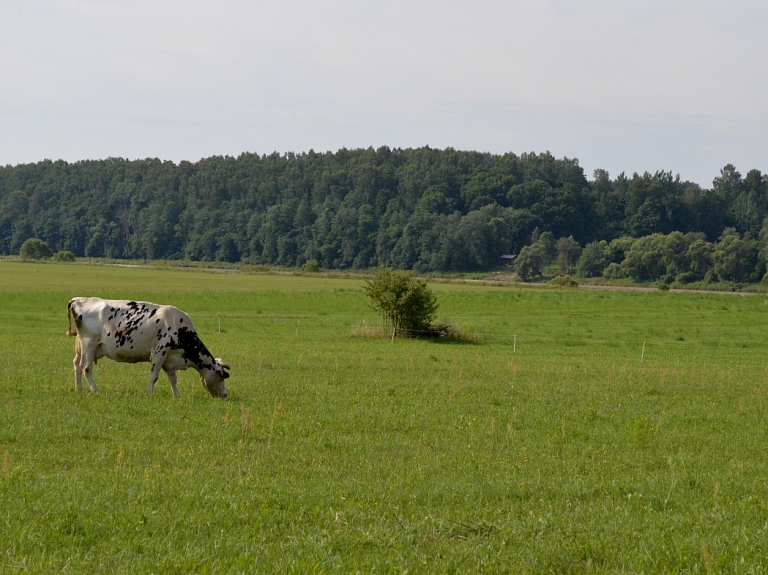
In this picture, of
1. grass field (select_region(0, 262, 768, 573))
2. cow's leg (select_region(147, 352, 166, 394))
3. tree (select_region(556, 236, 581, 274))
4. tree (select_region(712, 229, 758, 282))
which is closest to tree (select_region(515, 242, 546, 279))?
tree (select_region(556, 236, 581, 274))

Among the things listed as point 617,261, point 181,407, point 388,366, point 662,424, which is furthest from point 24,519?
A: point 617,261

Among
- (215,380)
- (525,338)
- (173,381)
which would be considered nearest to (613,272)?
(525,338)

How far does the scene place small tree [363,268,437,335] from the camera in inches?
1839

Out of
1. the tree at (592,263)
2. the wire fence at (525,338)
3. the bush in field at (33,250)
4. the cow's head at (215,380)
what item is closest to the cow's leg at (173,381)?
the cow's head at (215,380)

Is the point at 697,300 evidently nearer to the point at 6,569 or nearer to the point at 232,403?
the point at 232,403

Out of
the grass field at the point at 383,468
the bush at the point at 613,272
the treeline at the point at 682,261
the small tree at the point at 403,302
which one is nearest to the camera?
the grass field at the point at 383,468

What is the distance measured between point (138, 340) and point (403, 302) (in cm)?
2653

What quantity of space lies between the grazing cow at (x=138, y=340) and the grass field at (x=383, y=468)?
2.90 ft

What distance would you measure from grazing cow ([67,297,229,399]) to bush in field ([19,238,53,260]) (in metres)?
169

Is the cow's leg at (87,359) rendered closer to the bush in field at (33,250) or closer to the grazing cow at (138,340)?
the grazing cow at (138,340)

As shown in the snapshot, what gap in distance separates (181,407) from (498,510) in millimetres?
9207

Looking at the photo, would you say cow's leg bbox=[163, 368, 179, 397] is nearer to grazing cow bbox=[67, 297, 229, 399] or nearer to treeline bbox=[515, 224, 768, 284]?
grazing cow bbox=[67, 297, 229, 399]

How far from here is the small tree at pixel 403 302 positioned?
1839 inches

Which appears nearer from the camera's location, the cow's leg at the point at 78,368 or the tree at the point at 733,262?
the cow's leg at the point at 78,368
